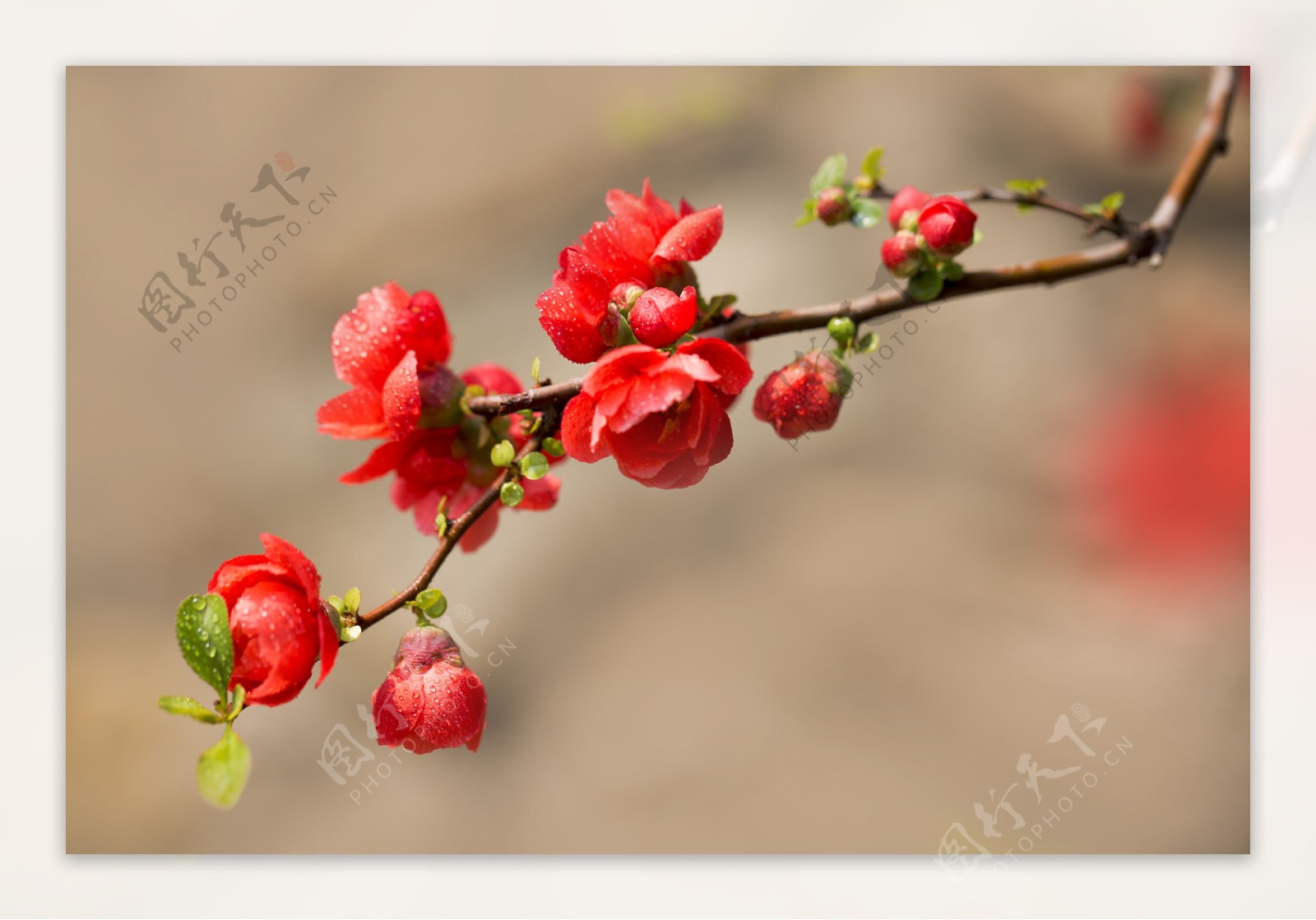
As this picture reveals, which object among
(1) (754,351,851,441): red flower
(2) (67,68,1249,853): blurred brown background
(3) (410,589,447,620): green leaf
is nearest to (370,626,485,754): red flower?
(3) (410,589,447,620): green leaf

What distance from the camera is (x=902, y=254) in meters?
0.54

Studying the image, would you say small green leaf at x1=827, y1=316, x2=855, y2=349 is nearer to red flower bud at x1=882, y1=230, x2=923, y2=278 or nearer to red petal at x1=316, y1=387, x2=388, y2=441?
red flower bud at x1=882, y1=230, x2=923, y2=278

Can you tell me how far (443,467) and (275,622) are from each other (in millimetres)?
147

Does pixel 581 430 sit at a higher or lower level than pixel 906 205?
lower

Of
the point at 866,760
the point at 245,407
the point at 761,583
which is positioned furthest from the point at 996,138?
the point at 245,407

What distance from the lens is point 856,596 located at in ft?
3.95

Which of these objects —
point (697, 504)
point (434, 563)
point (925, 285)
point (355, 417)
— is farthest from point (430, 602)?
point (697, 504)

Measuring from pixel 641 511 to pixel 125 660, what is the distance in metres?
0.65

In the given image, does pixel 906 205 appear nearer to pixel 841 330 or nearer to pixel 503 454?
pixel 841 330

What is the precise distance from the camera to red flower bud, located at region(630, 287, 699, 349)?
469 mm

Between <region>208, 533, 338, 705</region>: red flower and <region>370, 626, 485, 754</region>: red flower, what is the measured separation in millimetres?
45

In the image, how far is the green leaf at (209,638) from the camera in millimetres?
440

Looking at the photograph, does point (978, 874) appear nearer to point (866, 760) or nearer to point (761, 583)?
point (866, 760)

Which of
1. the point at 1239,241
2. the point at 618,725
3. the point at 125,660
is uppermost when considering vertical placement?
the point at 1239,241
